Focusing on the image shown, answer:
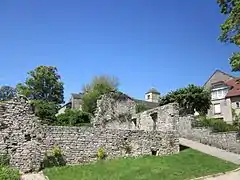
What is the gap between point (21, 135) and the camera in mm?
16031

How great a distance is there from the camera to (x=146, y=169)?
16.5 m

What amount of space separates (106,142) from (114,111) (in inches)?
505

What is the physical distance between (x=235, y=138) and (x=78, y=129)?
35.1 feet

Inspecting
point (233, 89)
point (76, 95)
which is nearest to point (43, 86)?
point (76, 95)

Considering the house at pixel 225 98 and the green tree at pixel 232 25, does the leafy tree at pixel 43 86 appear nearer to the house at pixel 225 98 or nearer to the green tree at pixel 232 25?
the house at pixel 225 98

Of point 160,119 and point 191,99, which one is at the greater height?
point 191,99

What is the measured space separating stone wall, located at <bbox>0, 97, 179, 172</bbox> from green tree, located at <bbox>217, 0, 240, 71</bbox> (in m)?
6.94

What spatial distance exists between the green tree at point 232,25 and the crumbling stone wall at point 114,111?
15145mm

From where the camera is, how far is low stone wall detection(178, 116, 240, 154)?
21.9 meters

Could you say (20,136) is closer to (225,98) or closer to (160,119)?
(160,119)

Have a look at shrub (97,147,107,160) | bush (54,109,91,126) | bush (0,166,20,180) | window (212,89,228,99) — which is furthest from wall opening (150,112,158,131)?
window (212,89,228,99)

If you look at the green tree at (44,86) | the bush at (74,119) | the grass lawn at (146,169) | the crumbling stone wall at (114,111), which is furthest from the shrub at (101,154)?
the green tree at (44,86)

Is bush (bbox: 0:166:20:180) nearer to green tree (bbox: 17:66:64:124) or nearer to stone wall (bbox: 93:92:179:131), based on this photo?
stone wall (bbox: 93:92:179:131)

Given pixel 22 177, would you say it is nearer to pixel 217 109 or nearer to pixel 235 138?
pixel 235 138
